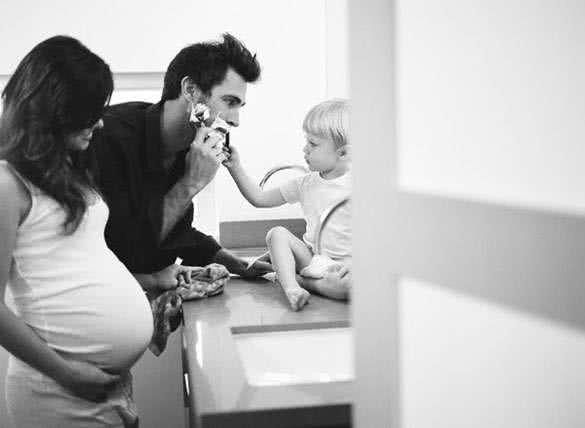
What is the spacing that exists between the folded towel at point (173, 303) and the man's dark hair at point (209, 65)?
607mm

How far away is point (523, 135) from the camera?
0.47 meters

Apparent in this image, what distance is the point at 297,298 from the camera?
1.52 metres

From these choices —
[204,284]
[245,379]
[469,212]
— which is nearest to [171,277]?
[204,284]

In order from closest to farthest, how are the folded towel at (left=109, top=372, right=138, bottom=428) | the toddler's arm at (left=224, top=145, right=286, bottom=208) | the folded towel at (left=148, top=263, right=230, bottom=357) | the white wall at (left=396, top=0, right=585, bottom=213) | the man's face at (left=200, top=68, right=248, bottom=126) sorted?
the white wall at (left=396, top=0, right=585, bottom=213) → the folded towel at (left=109, top=372, right=138, bottom=428) → the folded towel at (left=148, top=263, right=230, bottom=357) → the man's face at (left=200, top=68, right=248, bottom=126) → the toddler's arm at (left=224, top=145, right=286, bottom=208)

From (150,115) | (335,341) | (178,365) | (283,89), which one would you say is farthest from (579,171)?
(283,89)

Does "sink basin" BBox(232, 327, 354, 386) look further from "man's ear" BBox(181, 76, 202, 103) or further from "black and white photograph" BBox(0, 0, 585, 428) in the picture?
"man's ear" BBox(181, 76, 202, 103)

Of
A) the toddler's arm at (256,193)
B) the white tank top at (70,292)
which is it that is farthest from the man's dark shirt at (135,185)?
the white tank top at (70,292)

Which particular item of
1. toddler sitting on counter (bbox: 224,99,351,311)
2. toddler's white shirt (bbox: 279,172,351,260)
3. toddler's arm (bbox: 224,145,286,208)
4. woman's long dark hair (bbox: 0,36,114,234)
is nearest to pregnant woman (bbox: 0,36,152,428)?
woman's long dark hair (bbox: 0,36,114,234)

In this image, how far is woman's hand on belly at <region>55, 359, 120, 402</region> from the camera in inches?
46.8

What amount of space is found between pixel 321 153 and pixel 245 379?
1.01 meters

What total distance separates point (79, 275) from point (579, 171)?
0.99 meters

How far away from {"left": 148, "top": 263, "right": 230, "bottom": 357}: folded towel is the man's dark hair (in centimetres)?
61

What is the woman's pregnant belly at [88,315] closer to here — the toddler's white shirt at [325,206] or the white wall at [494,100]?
the toddler's white shirt at [325,206]

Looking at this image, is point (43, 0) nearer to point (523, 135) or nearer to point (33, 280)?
point (33, 280)
